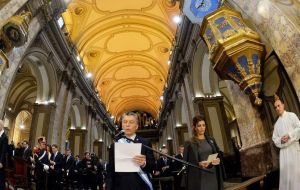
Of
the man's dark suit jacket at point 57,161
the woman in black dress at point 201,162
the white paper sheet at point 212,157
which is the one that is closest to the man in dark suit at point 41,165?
the man's dark suit jacket at point 57,161

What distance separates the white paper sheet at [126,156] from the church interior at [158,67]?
2.27ft

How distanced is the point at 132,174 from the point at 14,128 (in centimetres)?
2069

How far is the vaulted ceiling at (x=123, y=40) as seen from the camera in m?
15.1

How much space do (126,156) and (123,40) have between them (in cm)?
1777

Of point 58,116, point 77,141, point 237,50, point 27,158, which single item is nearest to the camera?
point 237,50

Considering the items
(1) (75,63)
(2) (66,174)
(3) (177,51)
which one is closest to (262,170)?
(2) (66,174)

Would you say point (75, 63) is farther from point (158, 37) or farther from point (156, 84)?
point (156, 84)

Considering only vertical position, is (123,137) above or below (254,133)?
below

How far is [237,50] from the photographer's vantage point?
482 cm

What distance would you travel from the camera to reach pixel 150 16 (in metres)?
16.2

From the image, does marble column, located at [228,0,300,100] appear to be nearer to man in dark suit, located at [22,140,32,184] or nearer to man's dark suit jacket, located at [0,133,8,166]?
man's dark suit jacket, located at [0,133,8,166]

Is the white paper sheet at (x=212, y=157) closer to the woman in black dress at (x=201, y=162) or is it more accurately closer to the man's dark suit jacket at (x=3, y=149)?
the woman in black dress at (x=201, y=162)

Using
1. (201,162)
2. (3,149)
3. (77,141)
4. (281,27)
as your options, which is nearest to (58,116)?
(77,141)

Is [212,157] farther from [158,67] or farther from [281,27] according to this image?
[158,67]
